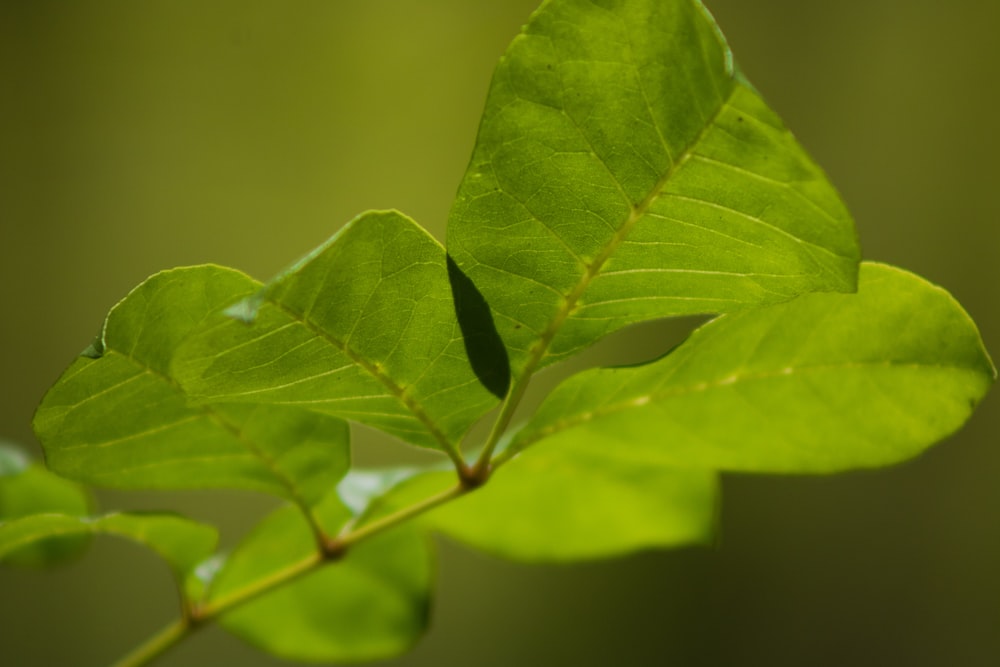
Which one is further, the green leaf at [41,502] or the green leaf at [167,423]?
the green leaf at [41,502]

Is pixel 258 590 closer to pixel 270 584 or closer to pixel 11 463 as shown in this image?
pixel 270 584

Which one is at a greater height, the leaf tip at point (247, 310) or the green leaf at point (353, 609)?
the leaf tip at point (247, 310)

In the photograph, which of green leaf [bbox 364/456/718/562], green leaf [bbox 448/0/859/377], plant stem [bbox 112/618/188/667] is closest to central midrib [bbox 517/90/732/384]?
green leaf [bbox 448/0/859/377]

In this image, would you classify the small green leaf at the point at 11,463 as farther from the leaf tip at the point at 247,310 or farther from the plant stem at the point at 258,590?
the leaf tip at the point at 247,310

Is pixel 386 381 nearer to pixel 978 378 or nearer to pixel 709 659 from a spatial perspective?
pixel 978 378

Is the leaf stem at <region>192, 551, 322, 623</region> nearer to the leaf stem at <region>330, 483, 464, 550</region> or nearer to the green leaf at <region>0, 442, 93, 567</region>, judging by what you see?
the leaf stem at <region>330, 483, 464, 550</region>

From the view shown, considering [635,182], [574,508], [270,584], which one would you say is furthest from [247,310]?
[574,508]

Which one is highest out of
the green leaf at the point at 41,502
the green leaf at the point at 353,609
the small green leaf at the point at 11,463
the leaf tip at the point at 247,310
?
the leaf tip at the point at 247,310

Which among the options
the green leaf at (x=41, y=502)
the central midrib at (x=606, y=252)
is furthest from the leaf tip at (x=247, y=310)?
the green leaf at (x=41, y=502)
